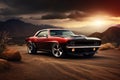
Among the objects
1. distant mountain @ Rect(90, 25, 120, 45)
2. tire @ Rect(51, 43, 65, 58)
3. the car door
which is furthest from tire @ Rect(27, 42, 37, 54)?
distant mountain @ Rect(90, 25, 120, 45)

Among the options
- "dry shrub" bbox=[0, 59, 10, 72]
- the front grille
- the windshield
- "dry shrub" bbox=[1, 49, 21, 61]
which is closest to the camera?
"dry shrub" bbox=[0, 59, 10, 72]

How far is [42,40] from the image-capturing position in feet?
59.2

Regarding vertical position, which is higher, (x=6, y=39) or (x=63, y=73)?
(x=6, y=39)

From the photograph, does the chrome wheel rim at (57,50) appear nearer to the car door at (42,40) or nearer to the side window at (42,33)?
the car door at (42,40)

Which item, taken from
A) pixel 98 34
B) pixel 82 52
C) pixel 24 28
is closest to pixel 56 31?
pixel 82 52

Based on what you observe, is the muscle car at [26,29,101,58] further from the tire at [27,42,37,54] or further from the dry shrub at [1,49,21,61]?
the dry shrub at [1,49,21,61]

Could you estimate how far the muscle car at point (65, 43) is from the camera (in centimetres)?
1582

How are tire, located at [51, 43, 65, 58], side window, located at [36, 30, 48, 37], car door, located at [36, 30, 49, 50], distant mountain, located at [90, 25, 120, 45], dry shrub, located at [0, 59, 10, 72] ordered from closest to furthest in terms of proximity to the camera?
dry shrub, located at [0, 59, 10, 72] < tire, located at [51, 43, 65, 58] < car door, located at [36, 30, 49, 50] < side window, located at [36, 30, 48, 37] < distant mountain, located at [90, 25, 120, 45]

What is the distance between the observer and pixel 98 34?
78.4m

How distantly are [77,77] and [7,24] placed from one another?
19256 centimetres

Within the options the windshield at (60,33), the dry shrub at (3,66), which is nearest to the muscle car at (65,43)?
the windshield at (60,33)

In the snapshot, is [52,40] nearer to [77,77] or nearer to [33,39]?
[33,39]

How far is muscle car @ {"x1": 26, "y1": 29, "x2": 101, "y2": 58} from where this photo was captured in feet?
51.9

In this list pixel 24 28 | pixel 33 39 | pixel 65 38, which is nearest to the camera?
pixel 65 38
